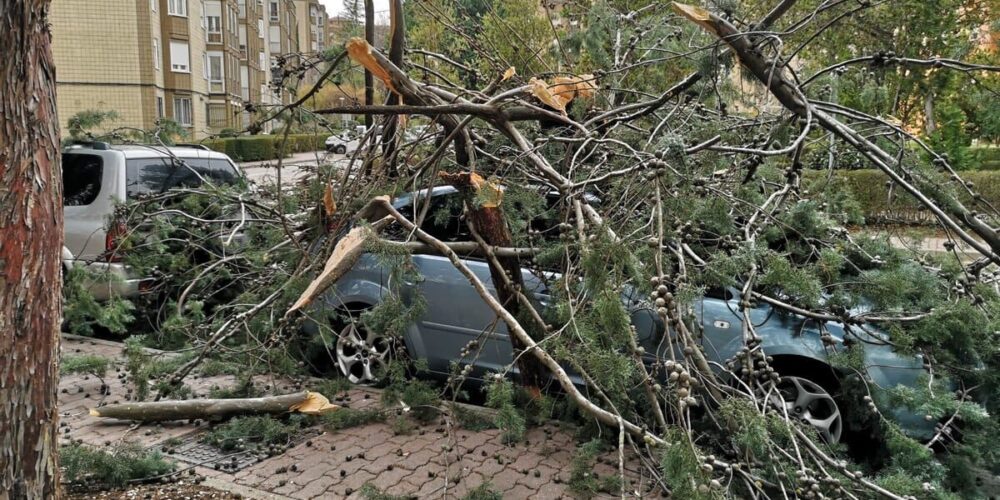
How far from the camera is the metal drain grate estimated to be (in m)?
4.52

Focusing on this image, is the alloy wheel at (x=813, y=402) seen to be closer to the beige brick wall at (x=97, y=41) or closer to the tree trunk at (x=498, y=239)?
the tree trunk at (x=498, y=239)

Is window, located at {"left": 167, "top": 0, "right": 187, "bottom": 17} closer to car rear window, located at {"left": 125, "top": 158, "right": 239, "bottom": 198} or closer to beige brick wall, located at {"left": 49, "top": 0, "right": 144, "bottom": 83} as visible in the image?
beige brick wall, located at {"left": 49, "top": 0, "right": 144, "bottom": 83}

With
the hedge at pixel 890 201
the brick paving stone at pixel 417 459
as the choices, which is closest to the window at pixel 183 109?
the brick paving stone at pixel 417 459

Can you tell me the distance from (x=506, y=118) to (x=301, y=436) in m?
2.53

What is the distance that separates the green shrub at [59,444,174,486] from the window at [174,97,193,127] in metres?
42.4

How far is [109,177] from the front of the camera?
7664 mm

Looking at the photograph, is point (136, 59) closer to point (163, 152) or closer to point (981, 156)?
point (163, 152)

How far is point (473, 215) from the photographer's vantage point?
16.3 feet

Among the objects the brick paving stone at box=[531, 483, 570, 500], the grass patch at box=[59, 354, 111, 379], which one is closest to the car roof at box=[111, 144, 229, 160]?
the grass patch at box=[59, 354, 111, 379]

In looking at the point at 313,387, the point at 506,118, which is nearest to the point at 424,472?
the point at 313,387

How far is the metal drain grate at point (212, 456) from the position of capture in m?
4.52

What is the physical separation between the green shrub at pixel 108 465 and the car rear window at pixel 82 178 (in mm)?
4250

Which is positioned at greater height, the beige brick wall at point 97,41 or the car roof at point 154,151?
the beige brick wall at point 97,41

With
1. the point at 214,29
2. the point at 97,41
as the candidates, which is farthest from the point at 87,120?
the point at 214,29
